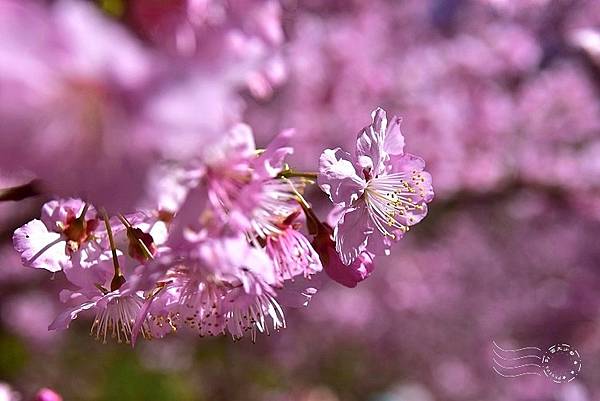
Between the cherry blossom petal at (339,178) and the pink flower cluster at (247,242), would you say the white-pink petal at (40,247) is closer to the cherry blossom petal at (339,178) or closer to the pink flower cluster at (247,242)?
the pink flower cluster at (247,242)

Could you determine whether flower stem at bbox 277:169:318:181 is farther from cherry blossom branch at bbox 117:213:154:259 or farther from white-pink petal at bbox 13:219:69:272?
white-pink petal at bbox 13:219:69:272

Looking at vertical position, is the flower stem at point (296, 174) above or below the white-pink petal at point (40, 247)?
above

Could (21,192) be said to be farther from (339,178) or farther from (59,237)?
(339,178)

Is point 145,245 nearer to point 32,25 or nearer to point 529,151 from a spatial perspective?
point 32,25

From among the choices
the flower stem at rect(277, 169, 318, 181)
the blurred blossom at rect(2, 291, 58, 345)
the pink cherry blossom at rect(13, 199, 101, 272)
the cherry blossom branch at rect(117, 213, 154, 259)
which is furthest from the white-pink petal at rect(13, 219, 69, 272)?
the blurred blossom at rect(2, 291, 58, 345)

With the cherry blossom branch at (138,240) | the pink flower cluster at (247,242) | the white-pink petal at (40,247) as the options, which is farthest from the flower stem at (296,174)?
the white-pink petal at (40,247)

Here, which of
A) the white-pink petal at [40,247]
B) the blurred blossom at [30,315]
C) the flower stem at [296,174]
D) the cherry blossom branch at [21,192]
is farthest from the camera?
the blurred blossom at [30,315]

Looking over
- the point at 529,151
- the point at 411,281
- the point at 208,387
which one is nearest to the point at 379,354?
the point at 411,281

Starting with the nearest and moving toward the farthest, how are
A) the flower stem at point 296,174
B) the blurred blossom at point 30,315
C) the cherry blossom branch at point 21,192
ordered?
the cherry blossom branch at point 21,192, the flower stem at point 296,174, the blurred blossom at point 30,315

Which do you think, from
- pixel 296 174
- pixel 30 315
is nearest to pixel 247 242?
pixel 296 174

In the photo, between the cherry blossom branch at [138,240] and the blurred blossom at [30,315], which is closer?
the cherry blossom branch at [138,240]
